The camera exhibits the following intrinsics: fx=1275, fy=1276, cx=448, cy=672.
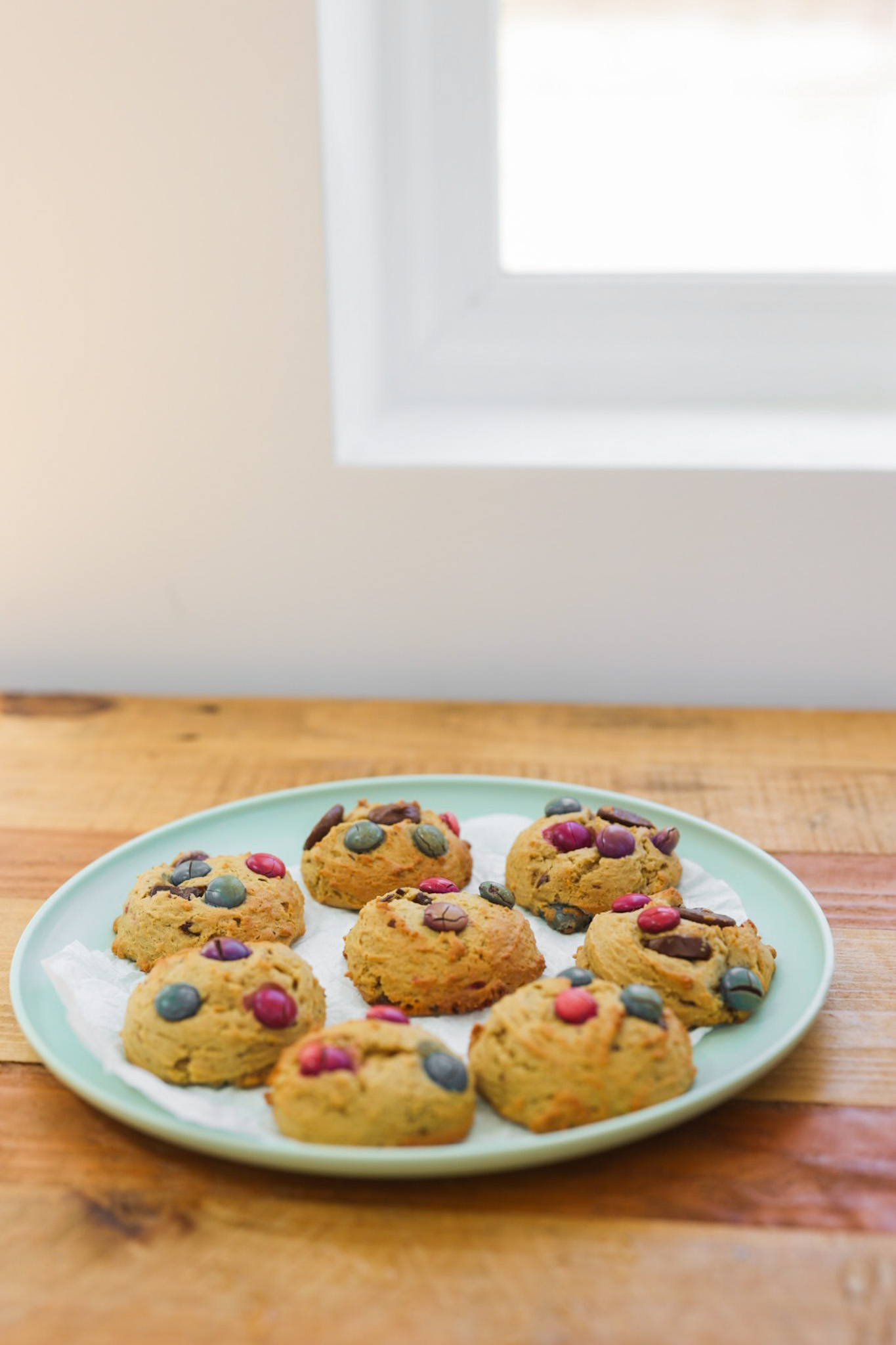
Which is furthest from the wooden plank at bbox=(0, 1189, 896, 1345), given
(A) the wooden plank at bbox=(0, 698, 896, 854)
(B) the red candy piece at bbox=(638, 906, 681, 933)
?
(A) the wooden plank at bbox=(0, 698, 896, 854)

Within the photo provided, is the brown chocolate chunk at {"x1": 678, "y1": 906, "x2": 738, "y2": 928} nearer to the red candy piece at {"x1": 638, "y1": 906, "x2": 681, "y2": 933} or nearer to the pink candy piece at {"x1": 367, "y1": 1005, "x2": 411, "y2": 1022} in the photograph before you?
the red candy piece at {"x1": 638, "y1": 906, "x2": 681, "y2": 933}

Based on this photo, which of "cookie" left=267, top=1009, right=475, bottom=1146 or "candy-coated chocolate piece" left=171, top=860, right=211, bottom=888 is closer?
"cookie" left=267, top=1009, right=475, bottom=1146

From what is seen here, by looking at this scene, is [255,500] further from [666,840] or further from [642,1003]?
[642,1003]

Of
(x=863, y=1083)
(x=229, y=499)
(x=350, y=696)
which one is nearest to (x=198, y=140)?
(x=229, y=499)

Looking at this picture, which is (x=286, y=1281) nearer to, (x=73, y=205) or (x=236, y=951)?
(x=236, y=951)

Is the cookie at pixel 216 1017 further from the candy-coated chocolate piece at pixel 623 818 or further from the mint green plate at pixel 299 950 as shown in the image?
the candy-coated chocolate piece at pixel 623 818

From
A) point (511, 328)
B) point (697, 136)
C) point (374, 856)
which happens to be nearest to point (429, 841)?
point (374, 856)
